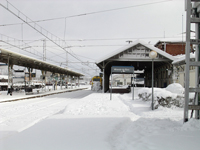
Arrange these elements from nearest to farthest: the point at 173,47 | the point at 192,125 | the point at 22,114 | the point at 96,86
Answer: the point at 192,125
the point at 22,114
the point at 173,47
the point at 96,86

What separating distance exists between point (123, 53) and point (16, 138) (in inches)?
752

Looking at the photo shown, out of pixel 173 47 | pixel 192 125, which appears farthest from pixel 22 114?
pixel 173 47

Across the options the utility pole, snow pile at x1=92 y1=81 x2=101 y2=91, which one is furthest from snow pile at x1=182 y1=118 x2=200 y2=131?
snow pile at x1=92 y1=81 x2=101 y2=91

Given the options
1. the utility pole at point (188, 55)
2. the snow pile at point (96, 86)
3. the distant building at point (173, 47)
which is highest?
the distant building at point (173, 47)

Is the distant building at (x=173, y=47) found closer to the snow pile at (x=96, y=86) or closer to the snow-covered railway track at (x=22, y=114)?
the snow pile at (x=96, y=86)

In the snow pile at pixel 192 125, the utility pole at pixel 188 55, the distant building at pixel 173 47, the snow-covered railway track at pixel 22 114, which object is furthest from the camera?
the distant building at pixel 173 47

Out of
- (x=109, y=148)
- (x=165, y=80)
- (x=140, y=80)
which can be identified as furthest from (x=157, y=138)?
(x=165, y=80)

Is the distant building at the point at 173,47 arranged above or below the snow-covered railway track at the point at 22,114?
above

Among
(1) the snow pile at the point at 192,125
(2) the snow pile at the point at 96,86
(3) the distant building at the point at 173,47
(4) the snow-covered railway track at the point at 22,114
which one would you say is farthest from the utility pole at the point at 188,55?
(2) the snow pile at the point at 96,86

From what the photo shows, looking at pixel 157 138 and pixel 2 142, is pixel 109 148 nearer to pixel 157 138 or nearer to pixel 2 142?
pixel 157 138

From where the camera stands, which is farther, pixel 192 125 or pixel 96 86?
pixel 96 86

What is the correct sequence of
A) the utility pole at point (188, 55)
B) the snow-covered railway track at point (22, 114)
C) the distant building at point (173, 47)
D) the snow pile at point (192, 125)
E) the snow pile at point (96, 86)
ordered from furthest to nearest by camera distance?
the snow pile at point (96, 86) → the distant building at point (173, 47) → the snow-covered railway track at point (22, 114) → the utility pole at point (188, 55) → the snow pile at point (192, 125)

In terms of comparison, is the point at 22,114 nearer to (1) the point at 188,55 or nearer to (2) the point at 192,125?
(2) the point at 192,125

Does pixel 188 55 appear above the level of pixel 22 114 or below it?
above
